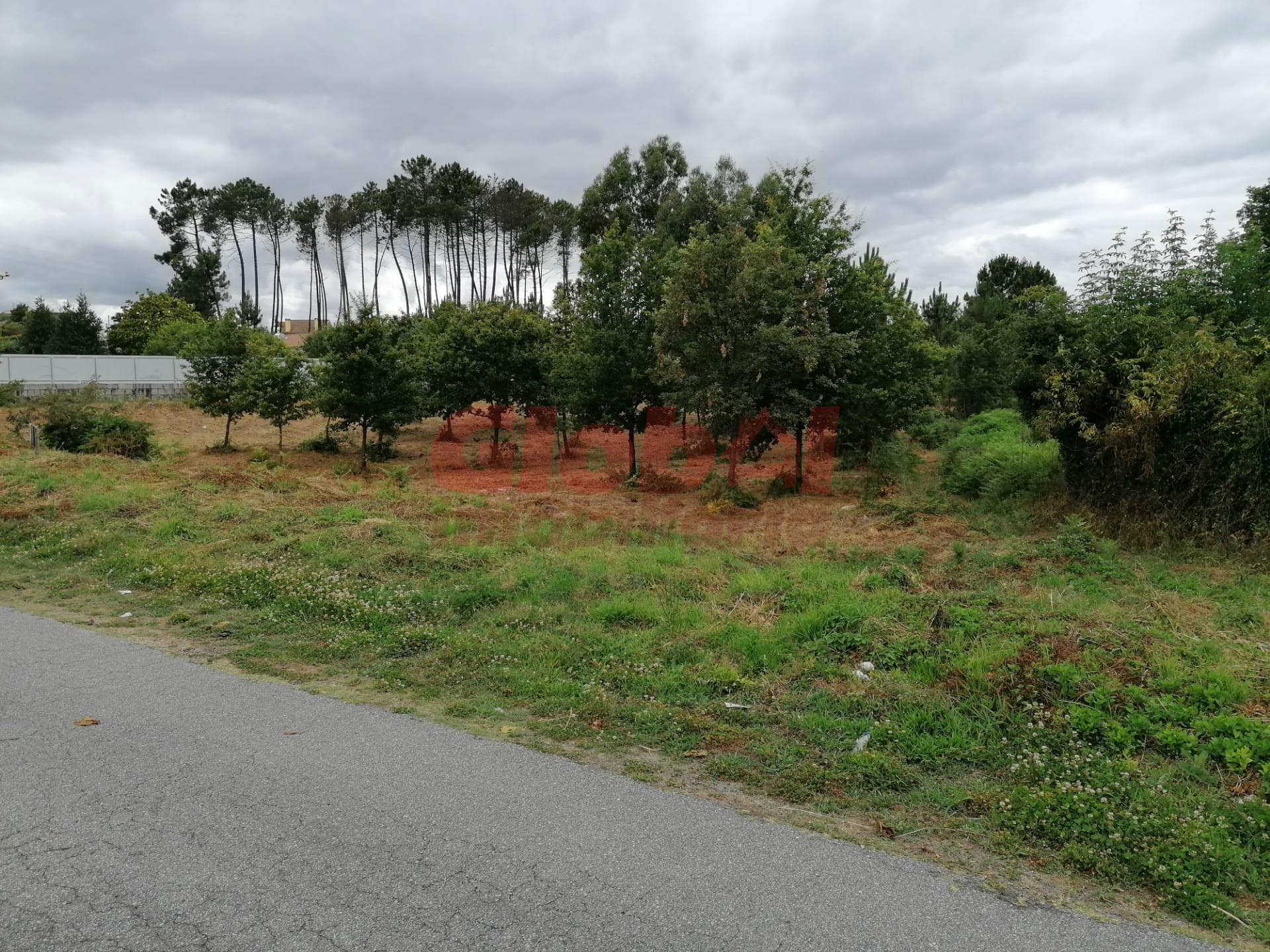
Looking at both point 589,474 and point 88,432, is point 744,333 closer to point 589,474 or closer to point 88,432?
point 589,474

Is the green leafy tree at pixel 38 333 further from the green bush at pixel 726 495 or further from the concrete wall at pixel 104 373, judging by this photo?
the green bush at pixel 726 495

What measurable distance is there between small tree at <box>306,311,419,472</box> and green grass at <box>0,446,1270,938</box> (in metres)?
11.7

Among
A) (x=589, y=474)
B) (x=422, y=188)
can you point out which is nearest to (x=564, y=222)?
(x=422, y=188)

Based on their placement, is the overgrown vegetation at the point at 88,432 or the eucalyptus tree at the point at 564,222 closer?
the overgrown vegetation at the point at 88,432

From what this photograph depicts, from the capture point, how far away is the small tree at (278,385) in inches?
984

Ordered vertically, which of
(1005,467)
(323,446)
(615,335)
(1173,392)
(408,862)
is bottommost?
(408,862)

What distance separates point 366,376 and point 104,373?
27.5 metres

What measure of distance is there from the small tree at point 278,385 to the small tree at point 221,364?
1.94 ft

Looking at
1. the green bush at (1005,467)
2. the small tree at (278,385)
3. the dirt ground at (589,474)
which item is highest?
the small tree at (278,385)

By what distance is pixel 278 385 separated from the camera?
25156 mm

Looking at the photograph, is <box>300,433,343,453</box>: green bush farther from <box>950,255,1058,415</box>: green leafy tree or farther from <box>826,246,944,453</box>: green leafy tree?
<box>950,255,1058,415</box>: green leafy tree

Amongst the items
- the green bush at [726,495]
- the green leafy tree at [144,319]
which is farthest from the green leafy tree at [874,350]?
the green leafy tree at [144,319]

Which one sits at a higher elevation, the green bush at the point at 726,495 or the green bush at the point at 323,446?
the green bush at the point at 323,446

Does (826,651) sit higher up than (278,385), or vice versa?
(278,385)
